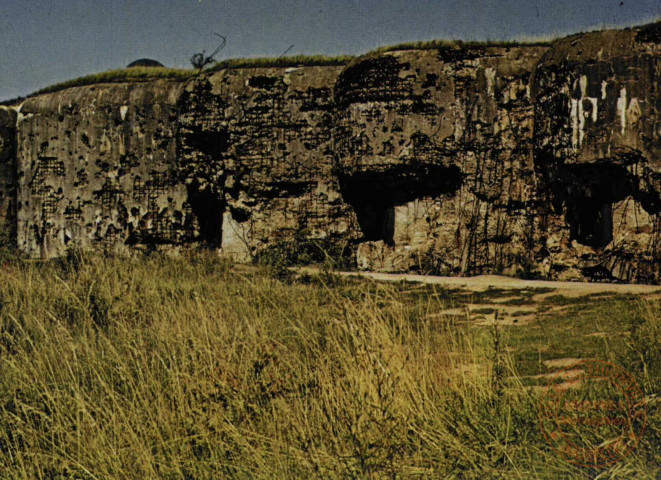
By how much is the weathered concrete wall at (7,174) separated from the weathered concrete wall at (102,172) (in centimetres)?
56

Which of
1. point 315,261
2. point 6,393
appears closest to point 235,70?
point 315,261

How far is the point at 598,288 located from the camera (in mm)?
8375

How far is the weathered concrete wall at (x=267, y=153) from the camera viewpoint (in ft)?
41.1

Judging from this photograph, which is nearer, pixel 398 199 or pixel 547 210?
pixel 547 210

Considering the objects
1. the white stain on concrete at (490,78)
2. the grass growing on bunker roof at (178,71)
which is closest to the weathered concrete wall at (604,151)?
the white stain on concrete at (490,78)

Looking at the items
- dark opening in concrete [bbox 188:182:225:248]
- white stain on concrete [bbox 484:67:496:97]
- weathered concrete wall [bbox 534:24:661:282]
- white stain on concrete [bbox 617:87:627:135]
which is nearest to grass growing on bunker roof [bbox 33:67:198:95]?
dark opening in concrete [bbox 188:182:225:248]

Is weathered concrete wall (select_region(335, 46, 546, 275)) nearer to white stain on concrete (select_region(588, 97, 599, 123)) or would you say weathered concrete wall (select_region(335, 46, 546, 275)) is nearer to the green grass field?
white stain on concrete (select_region(588, 97, 599, 123))

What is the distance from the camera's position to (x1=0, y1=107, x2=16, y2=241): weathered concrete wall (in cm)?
1516

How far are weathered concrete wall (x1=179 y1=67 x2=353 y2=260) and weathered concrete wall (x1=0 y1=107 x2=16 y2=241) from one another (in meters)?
4.27

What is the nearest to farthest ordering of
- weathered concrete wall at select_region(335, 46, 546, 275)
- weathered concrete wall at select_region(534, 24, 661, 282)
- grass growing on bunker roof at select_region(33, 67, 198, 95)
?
weathered concrete wall at select_region(534, 24, 661, 282), weathered concrete wall at select_region(335, 46, 546, 275), grass growing on bunker roof at select_region(33, 67, 198, 95)

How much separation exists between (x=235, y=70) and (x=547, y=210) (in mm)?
5605

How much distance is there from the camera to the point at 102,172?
13844mm

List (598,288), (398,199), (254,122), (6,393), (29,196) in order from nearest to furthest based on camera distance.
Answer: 1. (6,393)
2. (598,288)
3. (398,199)
4. (254,122)
5. (29,196)

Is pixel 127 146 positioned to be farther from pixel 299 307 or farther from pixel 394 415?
pixel 394 415
